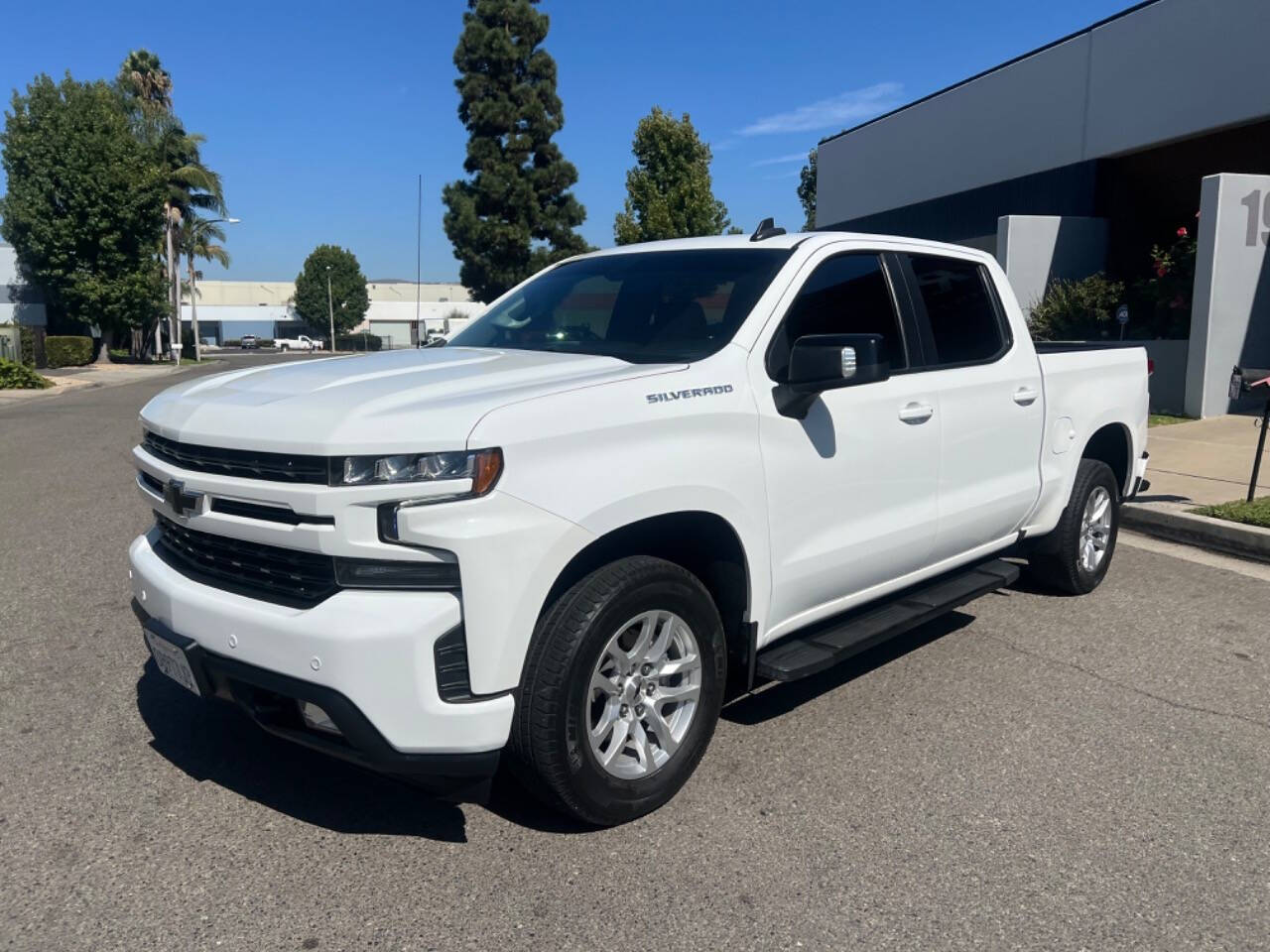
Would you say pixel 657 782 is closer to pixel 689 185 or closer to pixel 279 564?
pixel 279 564

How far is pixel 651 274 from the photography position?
→ 439 cm

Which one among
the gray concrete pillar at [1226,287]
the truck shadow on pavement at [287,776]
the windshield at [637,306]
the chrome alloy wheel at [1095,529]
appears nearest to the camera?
the truck shadow on pavement at [287,776]

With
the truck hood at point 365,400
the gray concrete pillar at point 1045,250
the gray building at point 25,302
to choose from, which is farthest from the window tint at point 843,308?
the gray building at point 25,302

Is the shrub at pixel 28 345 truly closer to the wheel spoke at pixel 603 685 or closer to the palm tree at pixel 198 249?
the palm tree at pixel 198 249

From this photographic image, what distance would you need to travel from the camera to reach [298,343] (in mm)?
93375

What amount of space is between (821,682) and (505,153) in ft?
132

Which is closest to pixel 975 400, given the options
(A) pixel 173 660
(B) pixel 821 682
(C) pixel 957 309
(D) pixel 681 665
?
(C) pixel 957 309

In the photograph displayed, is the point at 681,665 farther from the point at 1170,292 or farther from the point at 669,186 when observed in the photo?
the point at 669,186

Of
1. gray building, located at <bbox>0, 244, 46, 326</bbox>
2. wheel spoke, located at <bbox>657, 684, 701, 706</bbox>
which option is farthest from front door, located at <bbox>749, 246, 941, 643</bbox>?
gray building, located at <bbox>0, 244, 46, 326</bbox>

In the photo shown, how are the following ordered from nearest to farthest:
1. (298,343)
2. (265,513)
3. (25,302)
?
(265,513) < (25,302) < (298,343)

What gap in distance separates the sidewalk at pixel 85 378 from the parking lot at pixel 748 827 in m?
20.0

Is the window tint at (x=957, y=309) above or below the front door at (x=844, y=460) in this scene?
above

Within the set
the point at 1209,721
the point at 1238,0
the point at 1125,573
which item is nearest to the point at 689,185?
the point at 1238,0

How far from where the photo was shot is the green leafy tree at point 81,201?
3506cm
